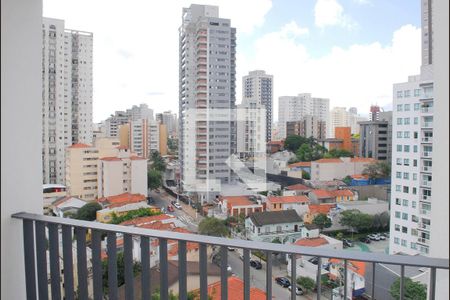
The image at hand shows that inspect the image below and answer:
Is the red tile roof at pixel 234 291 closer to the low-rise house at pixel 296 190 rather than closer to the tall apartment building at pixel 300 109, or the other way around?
the low-rise house at pixel 296 190

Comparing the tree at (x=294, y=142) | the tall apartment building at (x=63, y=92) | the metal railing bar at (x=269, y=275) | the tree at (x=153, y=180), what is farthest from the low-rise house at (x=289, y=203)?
the tall apartment building at (x=63, y=92)

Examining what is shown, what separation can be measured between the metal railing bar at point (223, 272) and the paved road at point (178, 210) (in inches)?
33.3

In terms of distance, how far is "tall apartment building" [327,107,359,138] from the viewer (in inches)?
91.0

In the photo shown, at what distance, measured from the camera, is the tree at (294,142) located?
2416 mm

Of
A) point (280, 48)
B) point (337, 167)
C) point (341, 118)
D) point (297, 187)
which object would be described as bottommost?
point (297, 187)

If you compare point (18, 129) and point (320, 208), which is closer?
point (18, 129)

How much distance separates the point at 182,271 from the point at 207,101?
1472mm

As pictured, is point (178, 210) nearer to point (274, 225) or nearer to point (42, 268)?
point (274, 225)

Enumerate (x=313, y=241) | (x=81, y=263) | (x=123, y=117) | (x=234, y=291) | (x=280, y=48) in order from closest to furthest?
(x=234, y=291) < (x=81, y=263) < (x=313, y=241) < (x=280, y=48) < (x=123, y=117)

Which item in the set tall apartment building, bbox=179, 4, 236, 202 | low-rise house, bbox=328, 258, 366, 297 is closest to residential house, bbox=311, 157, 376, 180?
tall apartment building, bbox=179, 4, 236, 202

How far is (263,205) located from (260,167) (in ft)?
0.94

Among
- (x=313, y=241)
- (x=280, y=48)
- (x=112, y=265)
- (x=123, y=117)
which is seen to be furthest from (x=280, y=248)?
(x=123, y=117)

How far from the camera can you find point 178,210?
93.0 inches

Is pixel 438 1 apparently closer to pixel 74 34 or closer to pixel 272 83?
pixel 272 83
